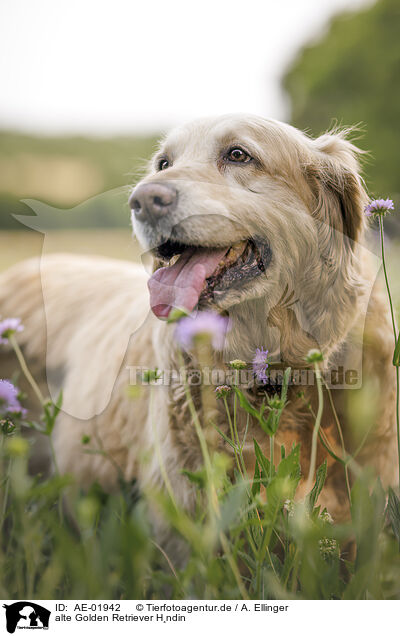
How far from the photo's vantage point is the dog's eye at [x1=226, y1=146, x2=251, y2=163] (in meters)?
1.47

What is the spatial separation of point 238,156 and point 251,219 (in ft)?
0.72

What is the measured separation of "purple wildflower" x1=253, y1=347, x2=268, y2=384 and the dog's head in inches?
5.5

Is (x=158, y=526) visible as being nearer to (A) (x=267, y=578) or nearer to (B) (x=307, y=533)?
(A) (x=267, y=578)

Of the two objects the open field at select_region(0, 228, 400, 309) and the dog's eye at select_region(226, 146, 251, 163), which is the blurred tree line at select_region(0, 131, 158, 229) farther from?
the dog's eye at select_region(226, 146, 251, 163)

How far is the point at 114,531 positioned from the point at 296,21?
5.56 ft

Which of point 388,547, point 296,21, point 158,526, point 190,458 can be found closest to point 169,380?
point 190,458

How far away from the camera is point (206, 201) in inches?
53.1

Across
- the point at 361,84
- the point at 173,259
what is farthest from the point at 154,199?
the point at 361,84

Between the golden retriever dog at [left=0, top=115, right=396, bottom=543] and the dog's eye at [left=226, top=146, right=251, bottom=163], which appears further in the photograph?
the dog's eye at [left=226, top=146, right=251, bottom=163]

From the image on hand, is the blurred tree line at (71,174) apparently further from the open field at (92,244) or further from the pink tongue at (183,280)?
the pink tongue at (183,280)

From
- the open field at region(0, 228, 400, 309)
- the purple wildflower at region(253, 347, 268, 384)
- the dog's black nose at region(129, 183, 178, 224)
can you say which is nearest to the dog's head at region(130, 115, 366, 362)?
the dog's black nose at region(129, 183, 178, 224)

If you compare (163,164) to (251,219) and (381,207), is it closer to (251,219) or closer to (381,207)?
(251,219)

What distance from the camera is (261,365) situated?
4.65ft
